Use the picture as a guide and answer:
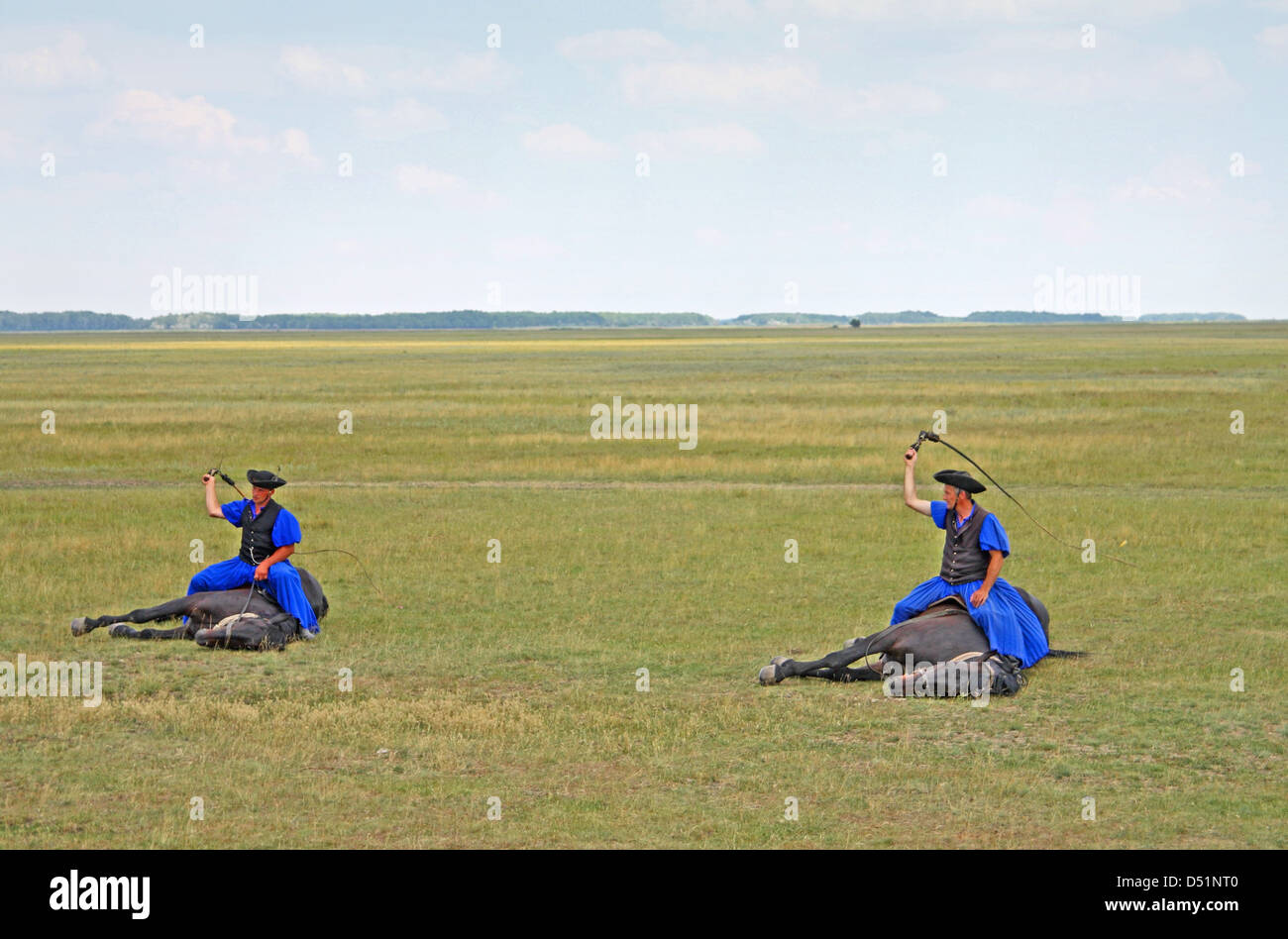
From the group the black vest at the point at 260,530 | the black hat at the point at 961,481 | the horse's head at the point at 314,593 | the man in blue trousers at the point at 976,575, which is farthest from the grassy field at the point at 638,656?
the black hat at the point at 961,481

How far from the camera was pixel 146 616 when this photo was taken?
16391mm

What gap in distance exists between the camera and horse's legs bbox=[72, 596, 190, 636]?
53.3 ft

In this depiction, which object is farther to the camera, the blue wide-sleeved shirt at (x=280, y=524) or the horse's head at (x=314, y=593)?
the horse's head at (x=314, y=593)

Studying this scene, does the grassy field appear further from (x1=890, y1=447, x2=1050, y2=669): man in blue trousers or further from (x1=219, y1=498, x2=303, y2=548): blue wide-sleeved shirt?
(x1=219, y1=498, x2=303, y2=548): blue wide-sleeved shirt

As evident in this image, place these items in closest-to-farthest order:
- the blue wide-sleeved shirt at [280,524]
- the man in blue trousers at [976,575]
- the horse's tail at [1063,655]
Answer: the man in blue trousers at [976,575] → the horse's tail at [1063,655] → the blue wide-sleeved shirt at [280,524]

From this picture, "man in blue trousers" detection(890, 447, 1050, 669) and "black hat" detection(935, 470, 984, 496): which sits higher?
"black hat" detection(935, 470, 984, 496)

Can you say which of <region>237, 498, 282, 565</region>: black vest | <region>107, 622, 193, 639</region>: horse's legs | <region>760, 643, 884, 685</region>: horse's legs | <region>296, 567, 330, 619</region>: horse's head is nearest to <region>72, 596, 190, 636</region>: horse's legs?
<region>107, 622, 193, 639</region>: horse's legs

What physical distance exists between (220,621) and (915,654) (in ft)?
25.2

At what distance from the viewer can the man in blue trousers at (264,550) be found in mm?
→ 15680

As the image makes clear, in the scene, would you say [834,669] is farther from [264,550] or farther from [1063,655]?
[264,550]

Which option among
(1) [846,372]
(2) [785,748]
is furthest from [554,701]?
(1) [846,372]

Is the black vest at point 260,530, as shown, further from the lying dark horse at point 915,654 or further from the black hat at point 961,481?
the black hat at point 961,481
